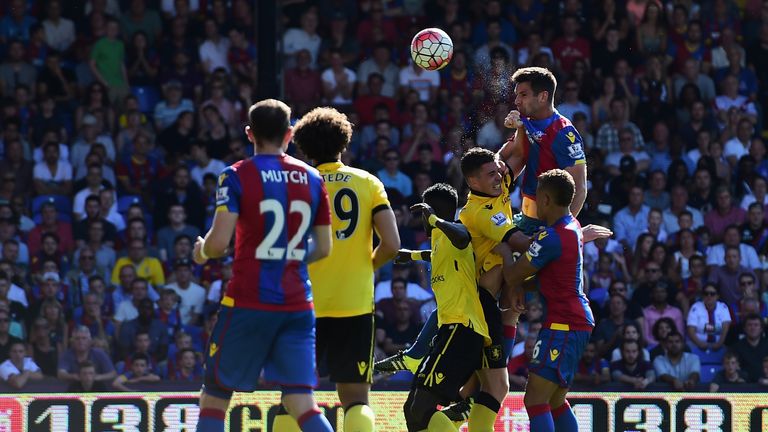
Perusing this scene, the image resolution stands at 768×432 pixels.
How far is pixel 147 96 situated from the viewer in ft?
55.1

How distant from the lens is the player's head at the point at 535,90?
28.7 feet

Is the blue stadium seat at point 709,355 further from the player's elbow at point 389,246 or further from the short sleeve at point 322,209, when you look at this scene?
the short sleeve at point 322,209


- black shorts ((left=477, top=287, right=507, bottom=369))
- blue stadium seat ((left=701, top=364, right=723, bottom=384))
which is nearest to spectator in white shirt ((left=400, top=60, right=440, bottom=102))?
blue stadium seat ((left=701, top=364, right=723, bottom=384))

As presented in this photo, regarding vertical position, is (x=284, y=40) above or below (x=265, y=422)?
above

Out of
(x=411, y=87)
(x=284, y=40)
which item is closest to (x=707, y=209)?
(x=411, y=87)

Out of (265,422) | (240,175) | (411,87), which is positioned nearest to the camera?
(240,175)

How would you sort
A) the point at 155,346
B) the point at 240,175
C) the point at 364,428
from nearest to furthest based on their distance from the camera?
1. the point at 240,175
2. the point at 364,428
3. the point at 155,346

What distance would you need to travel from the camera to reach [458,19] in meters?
17.5

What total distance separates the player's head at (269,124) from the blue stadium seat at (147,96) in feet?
33.0

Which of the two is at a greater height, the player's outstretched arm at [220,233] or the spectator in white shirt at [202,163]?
the spectator in white shirt at [202,163]

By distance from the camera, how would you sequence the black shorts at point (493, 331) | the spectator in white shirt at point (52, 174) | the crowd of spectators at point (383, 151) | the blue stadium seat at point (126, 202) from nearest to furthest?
the black shorts at point (493, 331) < the crowd of spectators at point (383, 151) < the blue stadium seat at point (126, 202) < the spectator in white shirt at point (52, 174)

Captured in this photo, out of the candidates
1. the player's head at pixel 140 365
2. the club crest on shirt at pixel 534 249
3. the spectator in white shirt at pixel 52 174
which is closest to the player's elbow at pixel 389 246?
the club crest on shirt at pixel 534 249

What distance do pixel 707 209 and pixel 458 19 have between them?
13.3ft

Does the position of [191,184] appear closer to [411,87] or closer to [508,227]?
[411,87]
